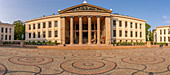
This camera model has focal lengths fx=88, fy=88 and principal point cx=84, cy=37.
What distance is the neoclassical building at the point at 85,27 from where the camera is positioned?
30.4 m

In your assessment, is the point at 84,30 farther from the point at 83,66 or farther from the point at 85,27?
the point at 83,66

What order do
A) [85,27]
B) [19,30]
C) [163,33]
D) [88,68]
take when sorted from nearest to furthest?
[88,68] < [85,27] < [163,33] < [19,30]

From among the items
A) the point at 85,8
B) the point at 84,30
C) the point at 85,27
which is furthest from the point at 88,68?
the point at 85,27

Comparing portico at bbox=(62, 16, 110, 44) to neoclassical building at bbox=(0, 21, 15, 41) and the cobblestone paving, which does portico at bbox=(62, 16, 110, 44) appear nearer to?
the cobblestone paving

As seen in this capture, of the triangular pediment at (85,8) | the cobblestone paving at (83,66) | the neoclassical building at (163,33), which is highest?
the triangular pediment at (85,8)

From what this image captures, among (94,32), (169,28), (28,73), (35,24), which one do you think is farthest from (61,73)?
(169,28)

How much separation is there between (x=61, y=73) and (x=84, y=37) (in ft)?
113

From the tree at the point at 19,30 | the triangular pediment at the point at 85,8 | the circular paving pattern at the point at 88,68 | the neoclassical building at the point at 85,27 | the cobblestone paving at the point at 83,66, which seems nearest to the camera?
the cobblestone paving at the point at 83,66

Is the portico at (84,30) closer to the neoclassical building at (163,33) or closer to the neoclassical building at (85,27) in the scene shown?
the neoclassical building at (85,27)

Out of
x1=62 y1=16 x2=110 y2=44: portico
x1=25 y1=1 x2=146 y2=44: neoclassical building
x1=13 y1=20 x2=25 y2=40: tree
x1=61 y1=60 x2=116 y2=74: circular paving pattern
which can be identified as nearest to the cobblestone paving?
x1=61 y1=60 x2=116 y2=74: circular paving pattern

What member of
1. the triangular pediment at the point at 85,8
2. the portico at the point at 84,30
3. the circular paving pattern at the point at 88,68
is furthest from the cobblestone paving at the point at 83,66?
the triangular pediment at the point at 85,8

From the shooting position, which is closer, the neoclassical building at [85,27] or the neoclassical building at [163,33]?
the neoclassical building at [85,27]

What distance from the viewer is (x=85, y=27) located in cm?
3978

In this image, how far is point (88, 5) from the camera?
3038 centimetres
